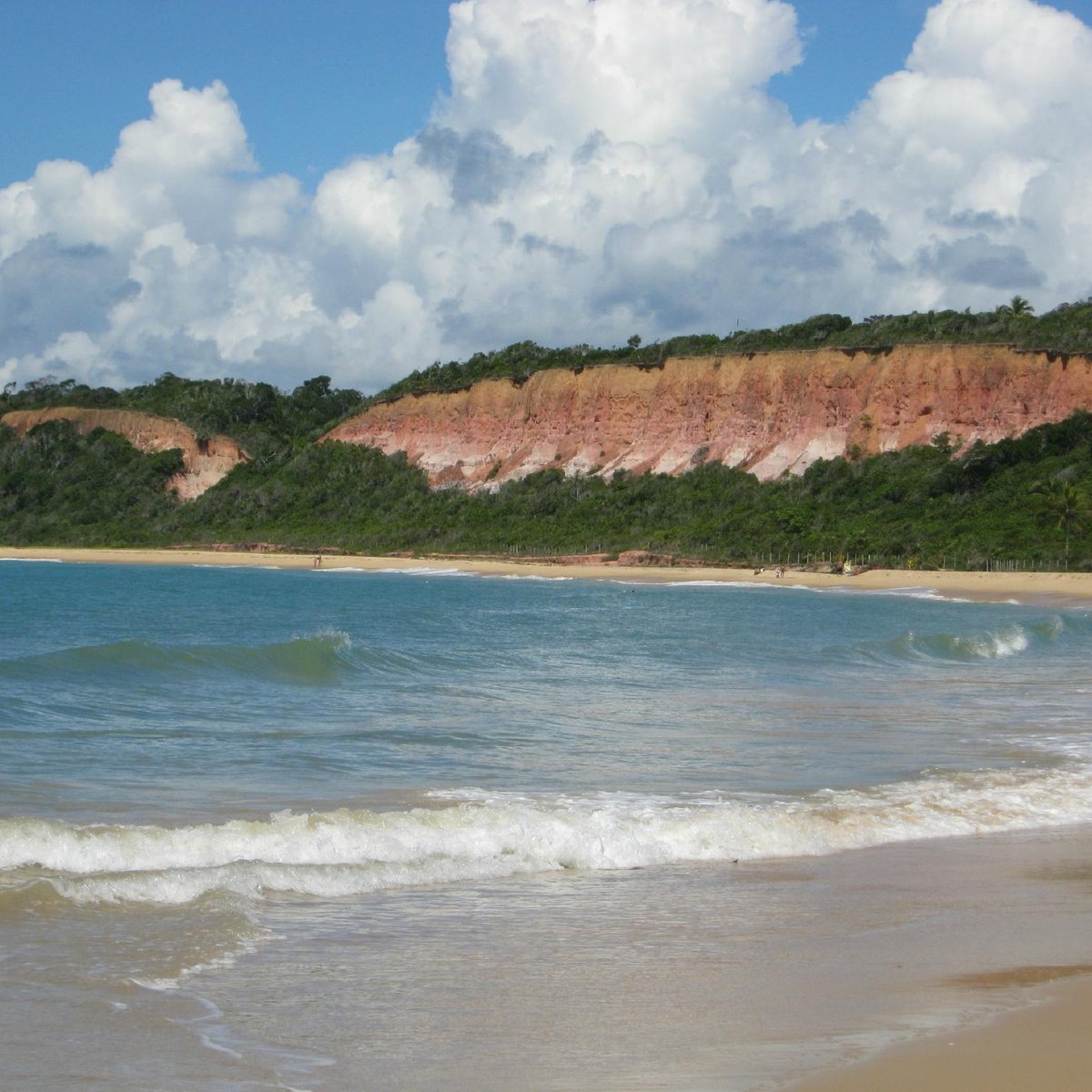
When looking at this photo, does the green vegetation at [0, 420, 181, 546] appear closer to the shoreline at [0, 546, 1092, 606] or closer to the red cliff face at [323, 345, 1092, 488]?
the shoreline at [0, 546, 1092, 606]

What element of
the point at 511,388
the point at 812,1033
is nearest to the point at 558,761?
the point at 812,1033

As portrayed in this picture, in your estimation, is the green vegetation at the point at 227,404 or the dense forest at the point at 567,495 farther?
the green vegetation at the point at 227,404

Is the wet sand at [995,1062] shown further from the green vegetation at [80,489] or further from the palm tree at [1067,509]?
the green vegetation at [80,489]

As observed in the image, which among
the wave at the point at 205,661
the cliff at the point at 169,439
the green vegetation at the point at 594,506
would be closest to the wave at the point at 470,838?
the wave at the point at 205,661

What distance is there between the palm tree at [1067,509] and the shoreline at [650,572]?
4179mm

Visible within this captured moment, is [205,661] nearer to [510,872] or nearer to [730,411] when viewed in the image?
[510,872]

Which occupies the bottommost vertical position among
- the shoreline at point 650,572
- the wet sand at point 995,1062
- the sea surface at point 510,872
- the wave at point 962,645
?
the sea surface at point 510,872

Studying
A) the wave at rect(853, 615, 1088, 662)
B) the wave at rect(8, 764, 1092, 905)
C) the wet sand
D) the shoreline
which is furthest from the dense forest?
the wet sand

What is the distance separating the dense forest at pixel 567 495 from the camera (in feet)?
189

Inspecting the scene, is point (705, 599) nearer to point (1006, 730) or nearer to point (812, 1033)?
point (1006, 730)

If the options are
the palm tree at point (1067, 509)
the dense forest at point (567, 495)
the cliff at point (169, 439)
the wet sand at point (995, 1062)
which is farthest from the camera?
the cliff at point (169, 439)

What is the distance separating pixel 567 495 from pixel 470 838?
65467mm

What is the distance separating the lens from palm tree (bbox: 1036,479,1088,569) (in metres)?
52.3

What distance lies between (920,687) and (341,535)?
6101 cm
